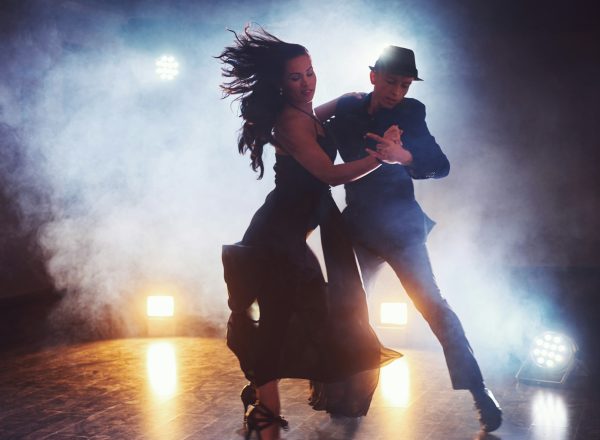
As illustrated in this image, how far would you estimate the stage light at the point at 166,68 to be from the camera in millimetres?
8156

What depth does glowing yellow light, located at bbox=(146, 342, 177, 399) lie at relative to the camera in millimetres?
4496

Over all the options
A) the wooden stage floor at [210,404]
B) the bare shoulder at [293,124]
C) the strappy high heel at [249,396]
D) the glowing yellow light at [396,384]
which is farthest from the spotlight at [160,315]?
the bare shoulder at [293,124]

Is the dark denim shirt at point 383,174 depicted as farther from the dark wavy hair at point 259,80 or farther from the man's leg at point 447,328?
the dark wavy hair at point 259,80

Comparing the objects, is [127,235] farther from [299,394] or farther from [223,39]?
[299,394]

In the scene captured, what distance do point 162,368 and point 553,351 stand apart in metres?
2.61

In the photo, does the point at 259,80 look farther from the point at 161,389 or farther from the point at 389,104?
the point at 161,389

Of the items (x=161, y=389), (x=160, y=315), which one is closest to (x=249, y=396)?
(x=161, y=389)

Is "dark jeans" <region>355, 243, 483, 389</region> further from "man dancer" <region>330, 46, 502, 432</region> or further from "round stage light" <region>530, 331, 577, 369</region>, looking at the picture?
"round stage light" <region>530, 331, 577, 369</region>

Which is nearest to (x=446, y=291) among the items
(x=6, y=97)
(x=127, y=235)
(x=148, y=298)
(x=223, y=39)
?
(x=148, y=298)

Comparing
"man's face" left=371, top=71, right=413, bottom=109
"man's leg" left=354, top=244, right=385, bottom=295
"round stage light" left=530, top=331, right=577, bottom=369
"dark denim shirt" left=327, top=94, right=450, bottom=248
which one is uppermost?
"man's face" left=371, top=71, right=413, bottom=109

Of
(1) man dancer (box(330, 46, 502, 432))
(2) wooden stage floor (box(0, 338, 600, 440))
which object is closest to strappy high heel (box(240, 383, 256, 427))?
(2) wooden stage floor (box(0, 338, 600, 440))

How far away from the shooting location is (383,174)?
3598 mm

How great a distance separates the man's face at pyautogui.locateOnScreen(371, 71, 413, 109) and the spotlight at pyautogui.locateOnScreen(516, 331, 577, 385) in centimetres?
195

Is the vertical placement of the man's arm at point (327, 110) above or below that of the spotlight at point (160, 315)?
above
